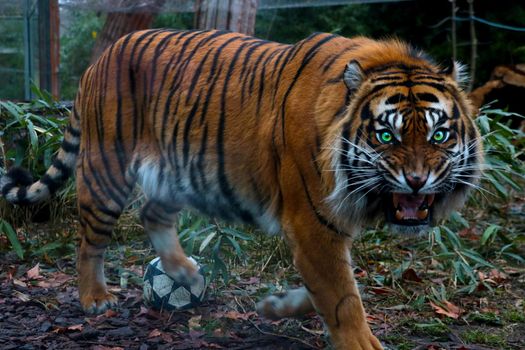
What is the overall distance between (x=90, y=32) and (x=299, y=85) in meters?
9.70

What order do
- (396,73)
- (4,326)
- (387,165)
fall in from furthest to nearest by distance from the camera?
(4,326) → (396,73) → (387,165)

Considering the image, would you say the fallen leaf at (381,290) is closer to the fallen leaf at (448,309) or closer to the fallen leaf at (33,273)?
the fallen leaf at (448,309)

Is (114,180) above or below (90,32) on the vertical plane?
above

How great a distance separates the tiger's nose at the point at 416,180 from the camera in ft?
9.78

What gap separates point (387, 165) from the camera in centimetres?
304

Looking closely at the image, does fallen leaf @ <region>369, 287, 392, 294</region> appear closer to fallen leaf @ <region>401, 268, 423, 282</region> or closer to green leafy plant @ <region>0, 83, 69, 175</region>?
fallen leaf @ <region>401, 268, 423, 282</region>

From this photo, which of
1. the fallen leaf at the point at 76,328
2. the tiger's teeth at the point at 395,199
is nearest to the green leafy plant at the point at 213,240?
the fallen leaf at the point at 76,328

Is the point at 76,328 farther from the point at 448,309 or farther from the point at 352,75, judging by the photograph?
the point at 448,309

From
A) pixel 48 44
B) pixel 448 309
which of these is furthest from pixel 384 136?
pixel 48 44

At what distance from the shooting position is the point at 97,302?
14.0 feet

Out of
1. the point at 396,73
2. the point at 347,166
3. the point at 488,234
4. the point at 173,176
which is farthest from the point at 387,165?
the point at 488,234

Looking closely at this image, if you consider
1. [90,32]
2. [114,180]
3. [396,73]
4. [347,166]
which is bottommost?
[90,32]

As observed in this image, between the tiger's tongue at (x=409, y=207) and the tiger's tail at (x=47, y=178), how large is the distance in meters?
2.07

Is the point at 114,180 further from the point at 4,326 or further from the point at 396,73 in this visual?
the point at 396,73
